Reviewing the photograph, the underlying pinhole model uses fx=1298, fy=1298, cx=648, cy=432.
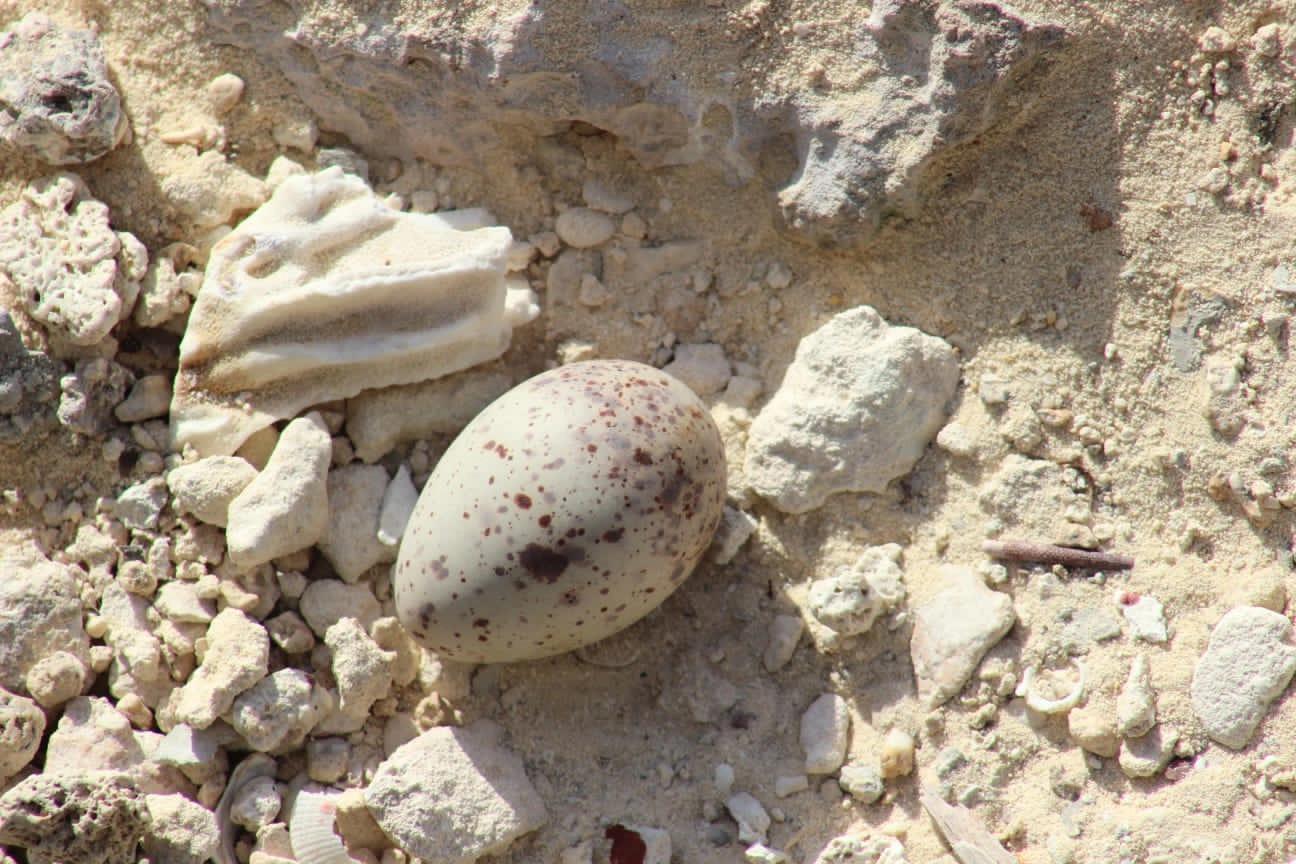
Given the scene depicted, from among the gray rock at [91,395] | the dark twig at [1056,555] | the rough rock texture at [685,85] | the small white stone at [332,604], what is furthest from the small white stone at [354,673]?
the dark twig at [1056,555]

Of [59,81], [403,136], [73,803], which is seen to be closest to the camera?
[73,803]

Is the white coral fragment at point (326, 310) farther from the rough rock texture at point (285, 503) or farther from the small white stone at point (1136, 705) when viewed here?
the small white stone at point (1136, 705)

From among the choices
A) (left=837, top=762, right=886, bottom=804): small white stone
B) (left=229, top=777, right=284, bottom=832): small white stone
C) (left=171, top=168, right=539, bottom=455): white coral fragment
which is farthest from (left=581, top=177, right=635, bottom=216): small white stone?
(left=229, top=777, right=284, bottom=832): small white stone

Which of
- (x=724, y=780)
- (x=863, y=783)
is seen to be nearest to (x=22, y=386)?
(x=724, y=780)

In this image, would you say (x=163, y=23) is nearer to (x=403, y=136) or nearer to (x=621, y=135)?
(x=403, y=136)

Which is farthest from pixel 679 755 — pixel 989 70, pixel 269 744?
pixel 989 70

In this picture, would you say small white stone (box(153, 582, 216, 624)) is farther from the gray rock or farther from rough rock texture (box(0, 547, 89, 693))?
the gray rock
